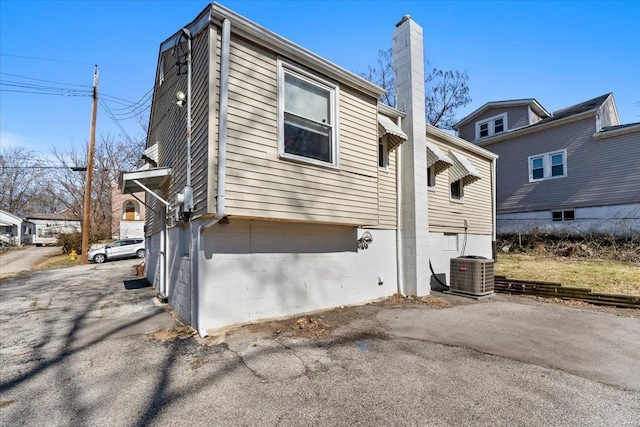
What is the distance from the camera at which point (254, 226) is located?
5.73 m

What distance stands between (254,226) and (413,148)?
4885 mm

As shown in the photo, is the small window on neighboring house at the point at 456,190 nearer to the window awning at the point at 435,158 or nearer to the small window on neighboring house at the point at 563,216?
the window awning at the point at 435,158

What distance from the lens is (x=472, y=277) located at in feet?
27.0

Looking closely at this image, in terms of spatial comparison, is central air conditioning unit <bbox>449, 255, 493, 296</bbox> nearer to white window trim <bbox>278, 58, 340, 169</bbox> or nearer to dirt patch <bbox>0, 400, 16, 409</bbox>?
white window trim <bbox>278, 58, 340, 169</bbox>

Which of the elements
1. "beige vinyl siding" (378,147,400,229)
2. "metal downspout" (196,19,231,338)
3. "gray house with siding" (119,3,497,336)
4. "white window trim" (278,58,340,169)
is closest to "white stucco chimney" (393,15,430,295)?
"gray house with siding" (119,3,497,336)

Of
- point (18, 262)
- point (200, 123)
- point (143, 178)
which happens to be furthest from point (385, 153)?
point (18, 262)

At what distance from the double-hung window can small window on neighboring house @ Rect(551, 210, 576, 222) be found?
1.86m

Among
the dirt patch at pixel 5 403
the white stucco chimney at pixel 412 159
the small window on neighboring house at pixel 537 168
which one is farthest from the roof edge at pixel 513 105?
the dirt patch at pixel 5 403

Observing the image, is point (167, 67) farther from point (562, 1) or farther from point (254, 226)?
point (562, 1)

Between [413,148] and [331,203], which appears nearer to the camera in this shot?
[331,203]

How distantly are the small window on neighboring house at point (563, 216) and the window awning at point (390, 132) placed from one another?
44.4 feet

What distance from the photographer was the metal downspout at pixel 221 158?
15.8 ft

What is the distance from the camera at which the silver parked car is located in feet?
61.9

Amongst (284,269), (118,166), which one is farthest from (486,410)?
(118,166)
